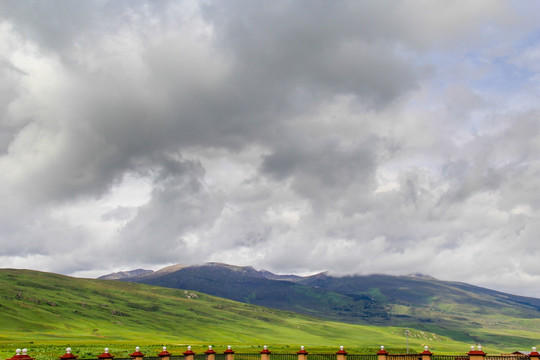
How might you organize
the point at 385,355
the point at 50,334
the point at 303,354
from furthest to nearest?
the point at 50,334 < the point at 303,354 < the point at 385,355

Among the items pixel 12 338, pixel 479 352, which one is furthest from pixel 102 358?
pixel 12 338

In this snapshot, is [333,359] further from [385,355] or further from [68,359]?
[68,359]

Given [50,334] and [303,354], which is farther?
[50,334]

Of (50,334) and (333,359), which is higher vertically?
(333,359)

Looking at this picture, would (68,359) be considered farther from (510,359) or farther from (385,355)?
(510,359)

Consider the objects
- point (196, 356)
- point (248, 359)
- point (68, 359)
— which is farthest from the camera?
point (248, 359)

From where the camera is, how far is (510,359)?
42969mm

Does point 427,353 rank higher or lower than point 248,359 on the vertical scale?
higher

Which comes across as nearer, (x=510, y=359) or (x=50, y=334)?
(x=510, y=359)

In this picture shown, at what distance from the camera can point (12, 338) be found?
166625 millimetres

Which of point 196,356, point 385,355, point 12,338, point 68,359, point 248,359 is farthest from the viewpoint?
point 12,338

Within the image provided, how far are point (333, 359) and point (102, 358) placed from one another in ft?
82.2

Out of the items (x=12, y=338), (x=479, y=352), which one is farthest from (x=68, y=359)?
(x=12, y=338)

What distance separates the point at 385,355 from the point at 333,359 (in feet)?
34.8
